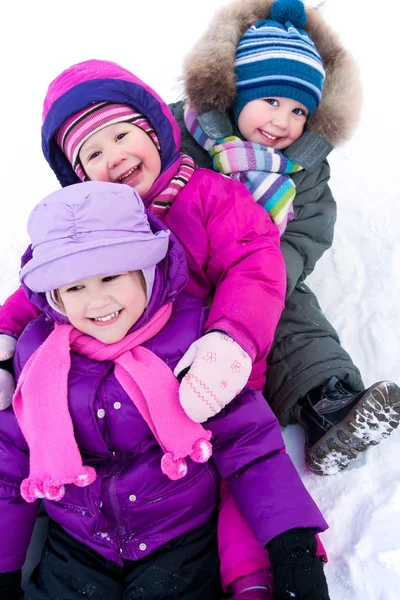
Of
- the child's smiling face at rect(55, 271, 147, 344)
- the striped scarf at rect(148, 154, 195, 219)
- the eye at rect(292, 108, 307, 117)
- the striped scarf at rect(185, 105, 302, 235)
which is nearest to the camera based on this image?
the child's smiling face at rect(55, 271, 147, 344)

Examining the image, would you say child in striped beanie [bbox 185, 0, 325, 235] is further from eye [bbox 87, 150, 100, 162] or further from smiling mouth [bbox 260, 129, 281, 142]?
eye [bbox 87, 150, 100, 162]

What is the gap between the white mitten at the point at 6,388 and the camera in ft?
4.65

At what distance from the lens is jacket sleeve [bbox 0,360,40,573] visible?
1339 millimetres

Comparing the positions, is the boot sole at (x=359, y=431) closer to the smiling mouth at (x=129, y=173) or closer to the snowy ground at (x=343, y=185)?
the snowy ground at (x=343, y=185)

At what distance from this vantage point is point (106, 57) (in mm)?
4242

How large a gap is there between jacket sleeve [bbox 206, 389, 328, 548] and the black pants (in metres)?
0.16

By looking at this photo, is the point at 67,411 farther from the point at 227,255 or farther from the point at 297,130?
the point at 297,130

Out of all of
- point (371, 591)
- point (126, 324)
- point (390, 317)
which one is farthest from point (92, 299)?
point (390, 317)

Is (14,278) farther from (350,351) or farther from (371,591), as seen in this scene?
(371,591)

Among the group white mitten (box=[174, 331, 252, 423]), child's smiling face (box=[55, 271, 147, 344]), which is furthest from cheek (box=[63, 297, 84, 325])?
white mitten (box=[174, 331, 252, 423])

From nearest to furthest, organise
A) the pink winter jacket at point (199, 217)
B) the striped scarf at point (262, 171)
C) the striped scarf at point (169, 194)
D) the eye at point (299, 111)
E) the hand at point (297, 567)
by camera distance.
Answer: the hand at point (297, 567) → the pink winter jacket at point (199, 217) → the striped scarf at point (169, 194) → the striped scarf at point (262, 171) → the eye at point (299, 111)

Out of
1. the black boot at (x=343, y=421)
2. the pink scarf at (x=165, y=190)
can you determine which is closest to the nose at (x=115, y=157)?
the pink scarf at (x=165, y=190)

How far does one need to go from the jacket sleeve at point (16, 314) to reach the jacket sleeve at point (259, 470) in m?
0.70

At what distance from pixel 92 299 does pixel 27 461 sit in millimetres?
507
